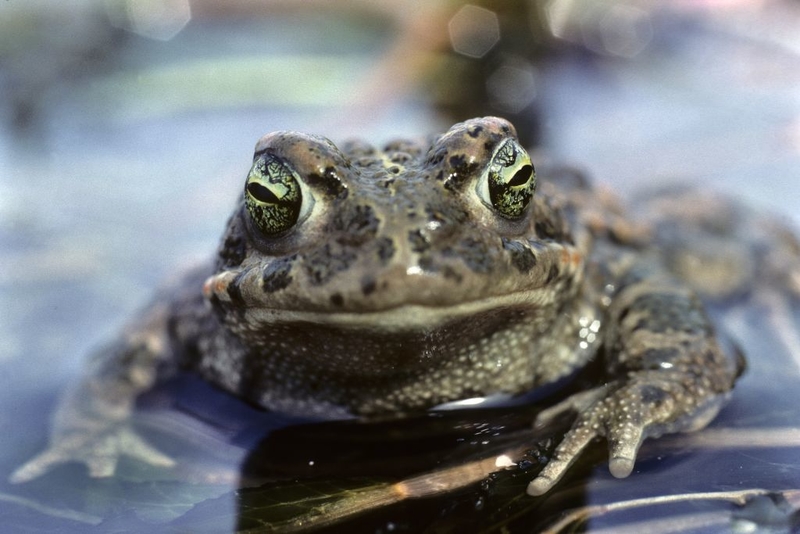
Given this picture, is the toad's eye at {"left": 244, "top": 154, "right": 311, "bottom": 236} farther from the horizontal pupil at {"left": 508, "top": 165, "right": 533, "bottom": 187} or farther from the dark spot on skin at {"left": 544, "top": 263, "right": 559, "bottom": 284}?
the dark spot on skin at {"left": 544, "top": 263, "right": 559, "bottom": 284}

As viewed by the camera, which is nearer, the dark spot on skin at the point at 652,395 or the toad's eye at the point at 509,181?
the toad's eye at the point at 509,181

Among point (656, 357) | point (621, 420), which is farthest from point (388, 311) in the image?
point (656, 357)

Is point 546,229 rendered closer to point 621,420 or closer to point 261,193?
→ point 621,420

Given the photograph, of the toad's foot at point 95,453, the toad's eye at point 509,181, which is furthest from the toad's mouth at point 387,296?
the toad's foot at point 95,453

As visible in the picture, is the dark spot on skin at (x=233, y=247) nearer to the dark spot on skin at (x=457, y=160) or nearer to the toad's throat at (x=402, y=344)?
the toad's throat at (x=402, y=344)

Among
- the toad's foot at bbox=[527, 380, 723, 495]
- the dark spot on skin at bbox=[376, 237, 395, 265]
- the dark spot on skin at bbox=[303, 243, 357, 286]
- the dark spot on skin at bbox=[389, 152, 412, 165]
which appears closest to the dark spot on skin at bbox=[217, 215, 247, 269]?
the dark spot on skin at bbox=[303, 243, 357, 286]
